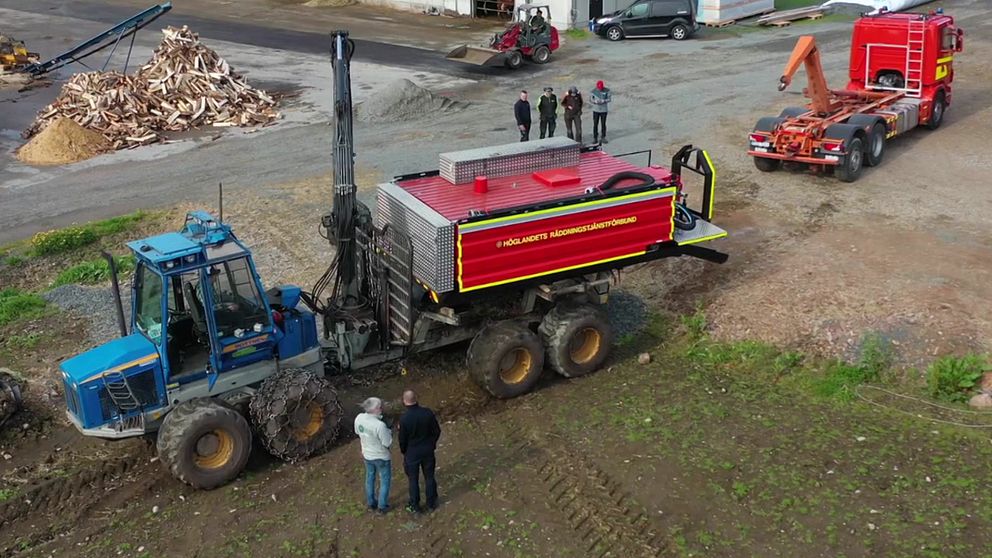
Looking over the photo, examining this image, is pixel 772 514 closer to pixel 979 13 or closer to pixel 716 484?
pixel 716 484

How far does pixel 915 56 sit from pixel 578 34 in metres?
16.1

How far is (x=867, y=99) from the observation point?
21.8 metres

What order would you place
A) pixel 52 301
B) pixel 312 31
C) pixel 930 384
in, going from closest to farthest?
pixel 930 384 < pixel 52 301 < pixel 312 31

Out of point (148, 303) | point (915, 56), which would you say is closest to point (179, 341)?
point (148, 303)

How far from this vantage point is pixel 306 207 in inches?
747

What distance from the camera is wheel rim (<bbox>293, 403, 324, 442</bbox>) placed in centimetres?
1049

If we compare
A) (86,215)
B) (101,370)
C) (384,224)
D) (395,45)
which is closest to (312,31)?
(395,45)

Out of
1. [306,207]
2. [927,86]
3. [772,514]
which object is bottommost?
[772,514]

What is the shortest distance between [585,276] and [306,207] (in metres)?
8.29

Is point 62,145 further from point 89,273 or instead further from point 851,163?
point 851,163

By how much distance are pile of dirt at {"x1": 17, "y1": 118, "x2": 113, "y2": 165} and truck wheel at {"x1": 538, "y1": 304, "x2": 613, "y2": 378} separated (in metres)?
16.2

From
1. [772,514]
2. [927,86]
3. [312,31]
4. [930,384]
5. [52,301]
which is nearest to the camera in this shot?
[772,514]

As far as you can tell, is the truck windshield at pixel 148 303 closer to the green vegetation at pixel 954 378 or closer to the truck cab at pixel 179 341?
the truck cab at pixel 179 341

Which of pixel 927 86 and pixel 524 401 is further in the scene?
pixel 927 86
